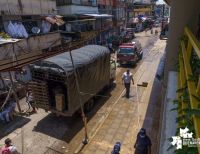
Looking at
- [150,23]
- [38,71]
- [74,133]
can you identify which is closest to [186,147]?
[74,133]

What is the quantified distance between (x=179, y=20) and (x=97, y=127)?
6.92 m

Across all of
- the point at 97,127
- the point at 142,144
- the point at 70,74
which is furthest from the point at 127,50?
the point at 142,144

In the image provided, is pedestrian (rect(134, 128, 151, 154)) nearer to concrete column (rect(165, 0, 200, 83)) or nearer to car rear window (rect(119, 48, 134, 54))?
concrete column (rect(165, 0, 200, 83))

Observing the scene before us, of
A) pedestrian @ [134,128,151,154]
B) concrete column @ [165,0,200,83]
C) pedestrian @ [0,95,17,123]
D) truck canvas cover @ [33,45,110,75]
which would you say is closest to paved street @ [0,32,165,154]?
pedestrian @ [0,95,17,123]

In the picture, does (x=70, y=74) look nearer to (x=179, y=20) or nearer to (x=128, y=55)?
(x=179, y=20)

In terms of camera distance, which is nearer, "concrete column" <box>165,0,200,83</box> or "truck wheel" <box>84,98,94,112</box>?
"concrete column" <box>165,0,200,83</box>

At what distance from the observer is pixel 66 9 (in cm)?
2748

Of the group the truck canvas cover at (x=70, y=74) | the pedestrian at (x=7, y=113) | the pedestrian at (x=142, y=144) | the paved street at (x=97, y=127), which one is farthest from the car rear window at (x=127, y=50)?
the pedestrian at (x=142, y=144)

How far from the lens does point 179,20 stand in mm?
7098

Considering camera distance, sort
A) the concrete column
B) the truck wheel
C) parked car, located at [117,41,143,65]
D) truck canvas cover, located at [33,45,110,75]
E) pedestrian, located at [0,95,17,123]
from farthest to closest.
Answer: parked car, located at [117,41,143,65] < the truck wheel < pedestrian, located at [0,95,17,123] < truck canvas cover, located at [33,45,110,75] < the concrete column

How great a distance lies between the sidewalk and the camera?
9.99 m

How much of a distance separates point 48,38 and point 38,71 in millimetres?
11244

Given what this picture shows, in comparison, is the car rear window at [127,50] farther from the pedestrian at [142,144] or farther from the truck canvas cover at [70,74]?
the pedestrian at [142,144]

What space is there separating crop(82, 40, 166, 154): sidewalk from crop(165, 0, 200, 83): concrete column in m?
4.33
